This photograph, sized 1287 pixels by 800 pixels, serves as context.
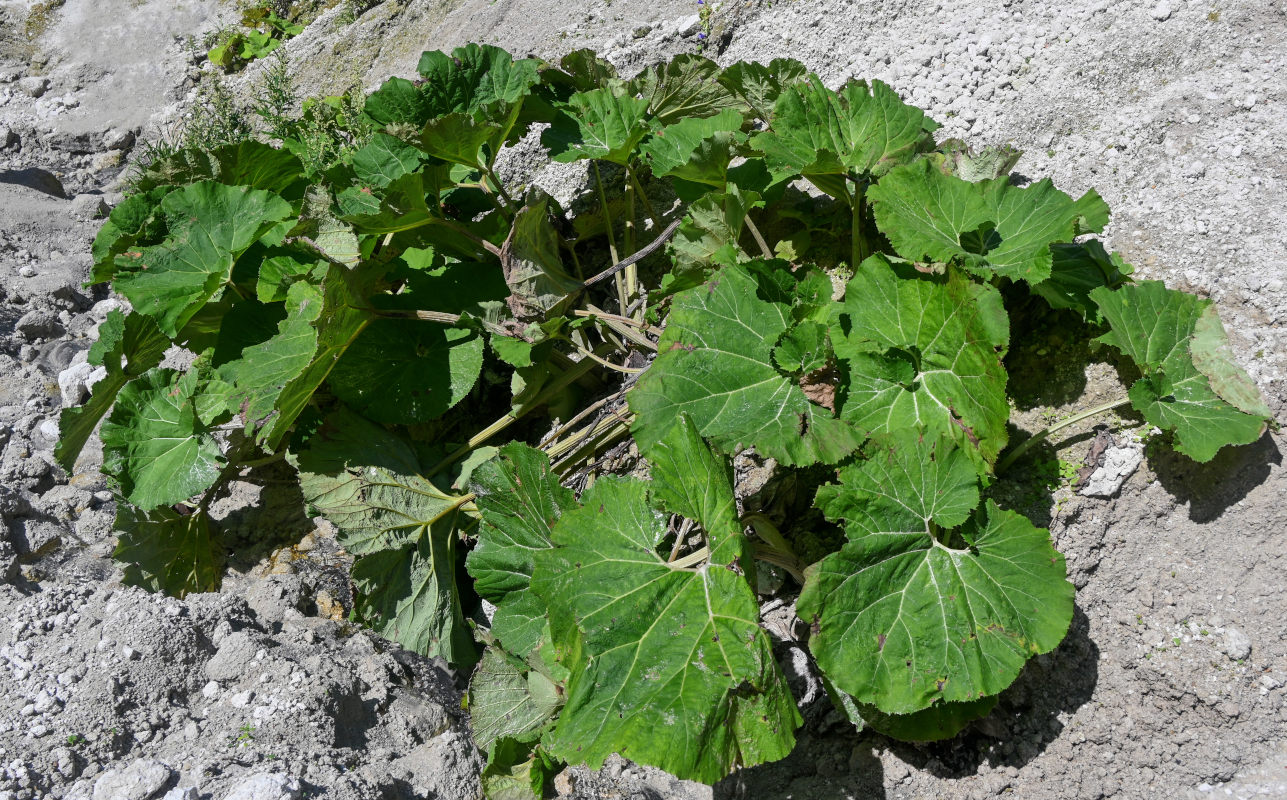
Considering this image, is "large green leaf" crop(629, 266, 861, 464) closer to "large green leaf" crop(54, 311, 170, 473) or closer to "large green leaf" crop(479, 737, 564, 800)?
"large green leaf" crop(479, 737, 564, 800)

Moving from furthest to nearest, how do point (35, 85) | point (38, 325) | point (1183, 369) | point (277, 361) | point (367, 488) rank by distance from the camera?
point (35, 85) < point (38, 325) < point (367, 488) < point (277, 361) < point (1183, 369)

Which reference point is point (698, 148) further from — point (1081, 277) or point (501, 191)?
point (1081, 277)

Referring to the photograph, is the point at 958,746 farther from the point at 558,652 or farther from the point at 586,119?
the point at 586,119

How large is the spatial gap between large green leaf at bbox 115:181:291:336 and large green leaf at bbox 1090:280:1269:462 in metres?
2.76

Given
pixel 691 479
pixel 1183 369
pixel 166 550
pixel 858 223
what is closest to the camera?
pixel 691 479

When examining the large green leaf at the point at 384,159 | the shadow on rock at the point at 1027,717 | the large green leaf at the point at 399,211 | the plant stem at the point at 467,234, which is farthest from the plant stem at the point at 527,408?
the shadow on rock at the point at 1027,717

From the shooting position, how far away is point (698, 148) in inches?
111

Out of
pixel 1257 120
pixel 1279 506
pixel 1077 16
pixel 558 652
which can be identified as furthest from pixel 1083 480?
pixel 1077 16

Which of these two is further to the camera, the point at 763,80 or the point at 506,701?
the point at 763,80

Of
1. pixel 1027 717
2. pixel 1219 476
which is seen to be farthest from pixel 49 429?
pixel 1219 476

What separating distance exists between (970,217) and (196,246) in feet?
8.79

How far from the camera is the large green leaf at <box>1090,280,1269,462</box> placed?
2.17 m

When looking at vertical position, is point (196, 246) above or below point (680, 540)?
above

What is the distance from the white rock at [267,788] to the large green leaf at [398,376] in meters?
1.28
